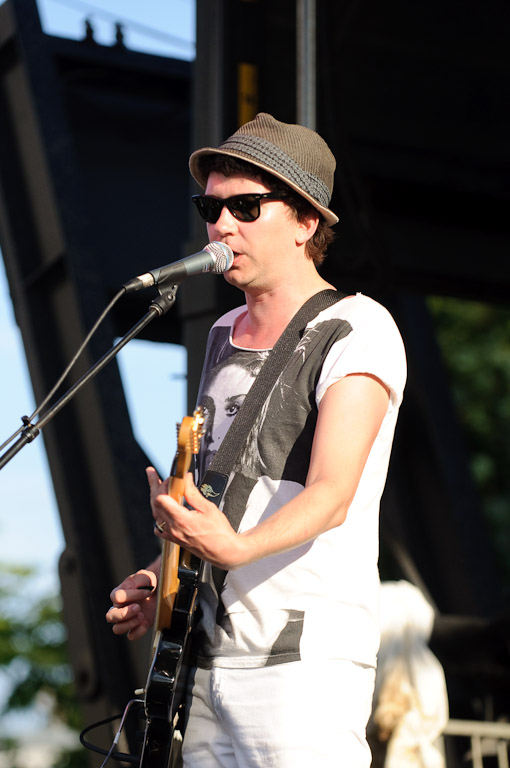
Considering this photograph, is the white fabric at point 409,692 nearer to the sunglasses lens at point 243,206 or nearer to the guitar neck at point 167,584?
the guitar neck at point 167,584

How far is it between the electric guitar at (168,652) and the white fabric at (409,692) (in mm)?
2316

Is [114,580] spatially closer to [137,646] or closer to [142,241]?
[137,646]

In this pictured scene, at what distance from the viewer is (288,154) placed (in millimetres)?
2297

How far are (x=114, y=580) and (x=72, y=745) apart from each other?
2210cm

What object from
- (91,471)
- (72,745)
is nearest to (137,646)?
(91,471)

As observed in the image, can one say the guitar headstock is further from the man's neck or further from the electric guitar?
the man's neck

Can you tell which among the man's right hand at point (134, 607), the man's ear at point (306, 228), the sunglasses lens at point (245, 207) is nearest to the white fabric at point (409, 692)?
the man's right hand at point (134, 607)

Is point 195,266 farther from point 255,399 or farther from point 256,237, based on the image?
point 255,399

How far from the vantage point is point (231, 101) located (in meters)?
4.50

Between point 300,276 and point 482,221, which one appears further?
point 482,221

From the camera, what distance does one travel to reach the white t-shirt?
2.08 m

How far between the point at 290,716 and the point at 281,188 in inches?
42.9

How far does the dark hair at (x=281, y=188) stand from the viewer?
2.31 metres

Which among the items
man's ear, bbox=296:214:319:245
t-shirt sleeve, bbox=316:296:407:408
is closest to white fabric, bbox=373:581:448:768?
t-shirt sleeve, bbox=316:296:407:408
